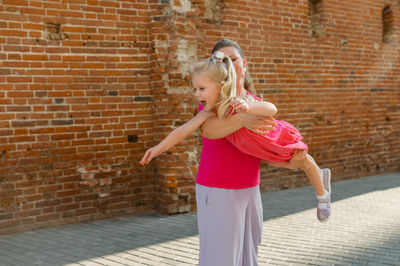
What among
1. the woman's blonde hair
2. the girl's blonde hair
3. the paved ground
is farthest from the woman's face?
the paved ground

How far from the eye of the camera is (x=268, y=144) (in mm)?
2312

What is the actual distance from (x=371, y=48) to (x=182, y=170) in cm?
554

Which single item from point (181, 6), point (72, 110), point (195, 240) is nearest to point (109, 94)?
point (72, 110)

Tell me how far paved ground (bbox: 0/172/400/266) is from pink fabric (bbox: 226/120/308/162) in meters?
1.93

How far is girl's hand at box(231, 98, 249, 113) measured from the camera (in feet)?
7.20

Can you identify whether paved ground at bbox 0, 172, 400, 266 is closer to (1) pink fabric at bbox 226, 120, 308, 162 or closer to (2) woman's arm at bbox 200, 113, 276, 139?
(1) pink fabric at bbox 226, 120, 308, 162

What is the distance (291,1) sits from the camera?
7840 mm

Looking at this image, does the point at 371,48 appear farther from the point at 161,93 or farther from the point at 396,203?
the point at 161,93

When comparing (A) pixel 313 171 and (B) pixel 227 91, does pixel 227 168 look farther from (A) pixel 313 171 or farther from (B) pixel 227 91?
(A) pixel 313 171

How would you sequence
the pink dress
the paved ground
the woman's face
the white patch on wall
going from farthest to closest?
the white patch on wall → the paved ground → the woman's face → the pink dress

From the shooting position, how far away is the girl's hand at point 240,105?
219 cm

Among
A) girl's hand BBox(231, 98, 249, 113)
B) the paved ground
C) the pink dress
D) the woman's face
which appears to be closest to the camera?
girl's hand BBox(231, 98, 249, 113)

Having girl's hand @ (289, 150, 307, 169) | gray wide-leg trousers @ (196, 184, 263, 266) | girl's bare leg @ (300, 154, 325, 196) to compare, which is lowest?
gray wide-leg trousers @ (196, 184, 263, 266)

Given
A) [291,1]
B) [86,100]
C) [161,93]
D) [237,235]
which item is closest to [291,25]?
[291,1]
